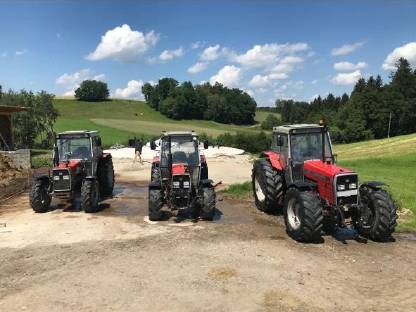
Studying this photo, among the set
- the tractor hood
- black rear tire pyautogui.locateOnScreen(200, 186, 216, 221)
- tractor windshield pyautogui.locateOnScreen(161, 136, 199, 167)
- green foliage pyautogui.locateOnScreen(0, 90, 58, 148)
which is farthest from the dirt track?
green foliage pyautogui.locateOnScreen(0, 90, 58, 148)

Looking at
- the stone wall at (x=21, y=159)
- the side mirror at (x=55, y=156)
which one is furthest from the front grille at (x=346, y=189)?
the stone wall at (x=21, y=159)

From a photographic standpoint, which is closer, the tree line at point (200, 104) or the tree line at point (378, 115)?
the tree line at point (378, 115)

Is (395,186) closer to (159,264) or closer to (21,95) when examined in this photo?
(159,264)

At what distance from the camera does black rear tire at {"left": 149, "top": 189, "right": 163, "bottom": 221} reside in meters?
12.4

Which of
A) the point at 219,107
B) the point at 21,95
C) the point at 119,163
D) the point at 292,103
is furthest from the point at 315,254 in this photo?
the point at 292,103

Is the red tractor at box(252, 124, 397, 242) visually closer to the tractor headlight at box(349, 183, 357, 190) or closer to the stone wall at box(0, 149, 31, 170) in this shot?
the tractor headlight at box(349, 183, 357, 190)

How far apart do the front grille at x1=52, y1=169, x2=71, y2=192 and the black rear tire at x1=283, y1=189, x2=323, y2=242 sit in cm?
688

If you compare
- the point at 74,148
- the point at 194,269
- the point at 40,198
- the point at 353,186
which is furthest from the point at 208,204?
the point at 74,148

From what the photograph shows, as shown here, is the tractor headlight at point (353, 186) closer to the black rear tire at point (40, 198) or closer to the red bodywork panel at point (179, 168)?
the red bodywork panel at point (179, 168)

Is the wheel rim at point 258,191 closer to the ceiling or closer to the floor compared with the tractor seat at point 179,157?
closer to the floor

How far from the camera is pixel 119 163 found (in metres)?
30.6

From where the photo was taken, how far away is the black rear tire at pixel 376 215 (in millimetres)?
9859

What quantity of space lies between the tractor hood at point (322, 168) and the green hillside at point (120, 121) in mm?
47140

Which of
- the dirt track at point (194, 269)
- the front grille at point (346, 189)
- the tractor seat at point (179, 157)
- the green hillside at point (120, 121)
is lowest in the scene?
the dirt track at point (194, 269)
